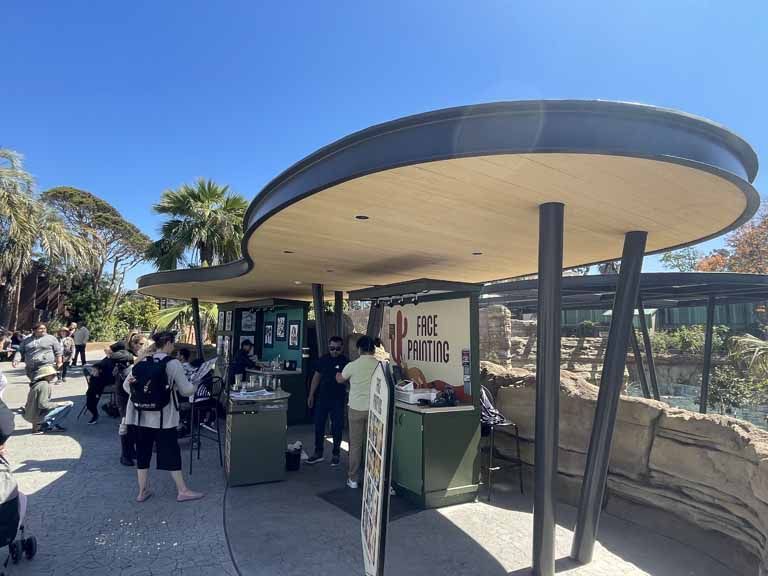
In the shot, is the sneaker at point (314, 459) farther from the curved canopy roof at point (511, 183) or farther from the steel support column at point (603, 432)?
the steel support column at point (603, 432)

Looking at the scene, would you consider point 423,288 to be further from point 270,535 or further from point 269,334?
point 269,334

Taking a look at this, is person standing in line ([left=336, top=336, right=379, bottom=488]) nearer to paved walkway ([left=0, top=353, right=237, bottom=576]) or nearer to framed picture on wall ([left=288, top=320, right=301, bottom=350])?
paved walkway ([left=0, top=353, right=237, bottom=576])

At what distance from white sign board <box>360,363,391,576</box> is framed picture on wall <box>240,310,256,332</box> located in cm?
881

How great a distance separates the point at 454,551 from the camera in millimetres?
3822

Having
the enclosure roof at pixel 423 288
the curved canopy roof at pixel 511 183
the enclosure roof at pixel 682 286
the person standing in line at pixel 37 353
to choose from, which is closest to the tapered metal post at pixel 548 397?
the curved canopy roof at pixel 511 183

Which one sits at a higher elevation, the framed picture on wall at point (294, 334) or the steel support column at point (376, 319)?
the steel support column at point (376, 319)

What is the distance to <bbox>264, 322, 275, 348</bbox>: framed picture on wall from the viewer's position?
10406 mm

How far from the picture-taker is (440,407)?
4.87 meters

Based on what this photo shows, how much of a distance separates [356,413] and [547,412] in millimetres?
2460

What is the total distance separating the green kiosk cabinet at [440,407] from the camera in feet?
15.5

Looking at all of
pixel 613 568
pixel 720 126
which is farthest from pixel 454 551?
pixel 720 126

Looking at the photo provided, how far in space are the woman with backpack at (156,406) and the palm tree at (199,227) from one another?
11.0 metres

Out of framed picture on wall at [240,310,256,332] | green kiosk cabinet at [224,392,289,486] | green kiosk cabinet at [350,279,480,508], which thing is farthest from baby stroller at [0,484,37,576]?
framed picture on wall at [240,310,256,332]

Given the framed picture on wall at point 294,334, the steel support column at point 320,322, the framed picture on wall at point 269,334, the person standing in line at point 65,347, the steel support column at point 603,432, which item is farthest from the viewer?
the person standing in line at point 65,347
